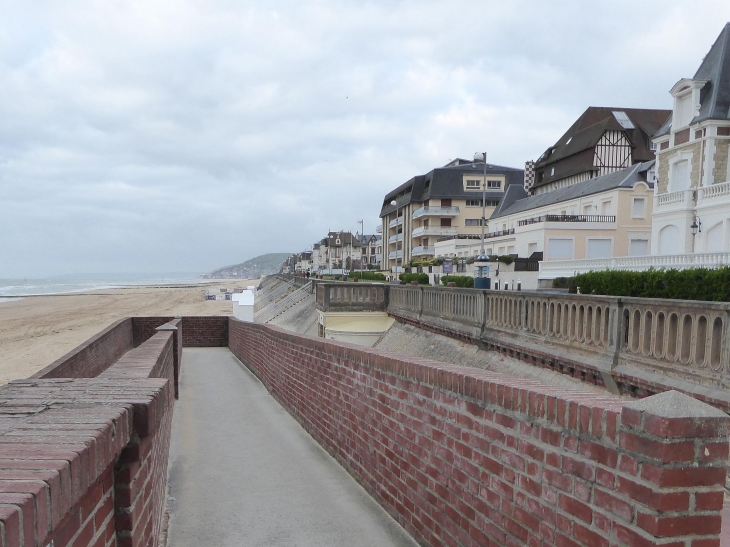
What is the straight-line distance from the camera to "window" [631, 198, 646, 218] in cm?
3388

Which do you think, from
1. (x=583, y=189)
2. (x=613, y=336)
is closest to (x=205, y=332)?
(x=613, y=336)

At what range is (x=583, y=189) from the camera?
39719 millimetres

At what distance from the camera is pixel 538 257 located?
105 ft

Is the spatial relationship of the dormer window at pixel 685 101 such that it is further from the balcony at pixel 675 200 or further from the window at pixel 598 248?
the window at pixel 598 248

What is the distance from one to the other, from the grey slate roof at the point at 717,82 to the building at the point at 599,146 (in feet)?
66.7

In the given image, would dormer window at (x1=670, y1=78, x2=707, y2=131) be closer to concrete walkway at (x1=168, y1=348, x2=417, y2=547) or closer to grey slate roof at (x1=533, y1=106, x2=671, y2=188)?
grey slate roof at (x1=533, y1=106, x2=671, y2=188)

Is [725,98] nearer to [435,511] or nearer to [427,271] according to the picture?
[427,271]

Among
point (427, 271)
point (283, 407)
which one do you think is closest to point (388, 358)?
point (283, 407)

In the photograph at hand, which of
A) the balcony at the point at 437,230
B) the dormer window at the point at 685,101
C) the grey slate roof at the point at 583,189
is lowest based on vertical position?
the balcony at the point at 437,230

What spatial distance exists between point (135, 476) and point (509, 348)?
7823 mm

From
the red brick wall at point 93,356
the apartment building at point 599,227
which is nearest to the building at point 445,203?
the apartment building at point 599,227

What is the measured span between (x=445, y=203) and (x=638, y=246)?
33.7 m

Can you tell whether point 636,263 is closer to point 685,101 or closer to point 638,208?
point 685,101

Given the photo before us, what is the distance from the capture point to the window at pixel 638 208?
33875mm
